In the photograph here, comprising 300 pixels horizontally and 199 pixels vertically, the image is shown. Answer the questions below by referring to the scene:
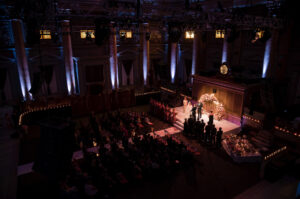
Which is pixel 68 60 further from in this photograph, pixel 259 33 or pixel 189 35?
pixel 259 33

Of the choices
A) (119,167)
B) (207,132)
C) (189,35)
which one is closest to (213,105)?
(207,132)

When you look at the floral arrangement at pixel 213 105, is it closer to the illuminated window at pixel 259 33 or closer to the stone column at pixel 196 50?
the illuminated window at pixel 259 33

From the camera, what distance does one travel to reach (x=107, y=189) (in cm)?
867

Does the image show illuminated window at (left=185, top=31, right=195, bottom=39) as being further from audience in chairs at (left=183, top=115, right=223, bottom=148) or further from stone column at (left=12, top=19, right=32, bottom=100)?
stone column at (left=12, top=19, right=32, bottom=100)

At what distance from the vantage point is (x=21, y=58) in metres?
18.2

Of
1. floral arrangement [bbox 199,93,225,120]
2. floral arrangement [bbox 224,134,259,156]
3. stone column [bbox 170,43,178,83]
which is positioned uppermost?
stone column [bbox 170,43,178,83]

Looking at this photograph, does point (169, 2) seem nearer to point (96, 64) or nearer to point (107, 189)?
point (96, 64)

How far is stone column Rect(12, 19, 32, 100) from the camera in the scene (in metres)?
17.8

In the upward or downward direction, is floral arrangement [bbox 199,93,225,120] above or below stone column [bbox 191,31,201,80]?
below

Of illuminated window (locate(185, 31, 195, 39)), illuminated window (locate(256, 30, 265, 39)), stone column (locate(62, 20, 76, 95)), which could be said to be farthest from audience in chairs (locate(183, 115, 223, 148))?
illuminated window (locate(185, 31, 195, 39))

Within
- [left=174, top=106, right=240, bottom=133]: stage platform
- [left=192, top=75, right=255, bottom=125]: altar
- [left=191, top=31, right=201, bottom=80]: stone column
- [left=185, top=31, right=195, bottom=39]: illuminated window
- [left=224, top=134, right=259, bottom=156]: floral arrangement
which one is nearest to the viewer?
[left=224, top=134, right=259, bottom=156]: floral arrangement

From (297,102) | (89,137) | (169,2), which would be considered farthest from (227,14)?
(169,2)

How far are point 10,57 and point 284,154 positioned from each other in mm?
21200

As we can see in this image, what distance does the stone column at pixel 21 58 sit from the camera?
1777 centimetres
